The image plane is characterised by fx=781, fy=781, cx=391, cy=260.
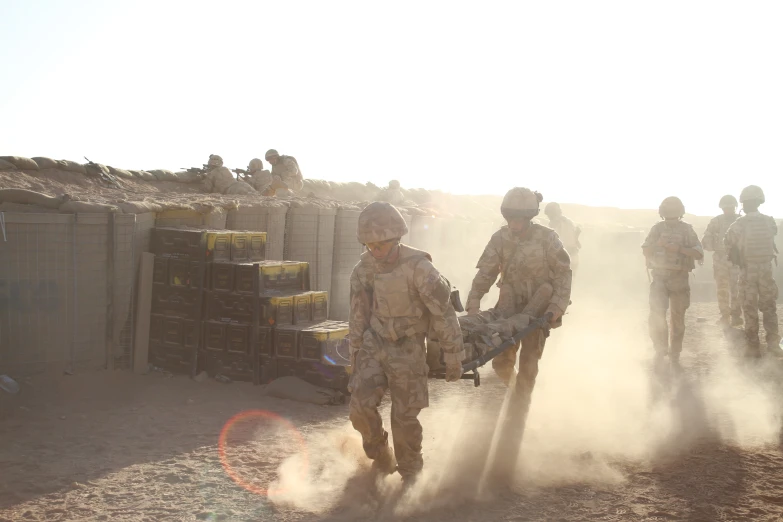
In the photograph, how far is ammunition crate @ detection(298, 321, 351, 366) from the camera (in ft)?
27.7

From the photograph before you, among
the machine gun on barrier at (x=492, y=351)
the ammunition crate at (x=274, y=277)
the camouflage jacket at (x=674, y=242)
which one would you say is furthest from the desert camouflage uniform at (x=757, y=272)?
the ammunition crate at (x=274, y=277)

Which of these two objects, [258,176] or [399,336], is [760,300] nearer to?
[399,336]

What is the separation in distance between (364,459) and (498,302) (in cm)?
246

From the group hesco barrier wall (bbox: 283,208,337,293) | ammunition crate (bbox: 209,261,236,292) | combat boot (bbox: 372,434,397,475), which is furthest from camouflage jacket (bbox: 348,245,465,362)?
hesco barrier wall (bbox: 283,208,337,293)

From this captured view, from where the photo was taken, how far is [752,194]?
11.8m

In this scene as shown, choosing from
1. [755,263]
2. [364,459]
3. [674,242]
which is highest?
[674,242]

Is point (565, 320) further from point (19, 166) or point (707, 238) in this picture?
point (19, 166)

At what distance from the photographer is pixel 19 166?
1407 cm

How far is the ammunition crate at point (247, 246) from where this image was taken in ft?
30.4

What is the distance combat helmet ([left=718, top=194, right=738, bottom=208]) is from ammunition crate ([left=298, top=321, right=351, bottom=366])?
351 inches

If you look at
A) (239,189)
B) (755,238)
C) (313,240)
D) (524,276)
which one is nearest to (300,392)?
(524,276)

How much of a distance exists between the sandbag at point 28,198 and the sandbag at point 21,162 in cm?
628

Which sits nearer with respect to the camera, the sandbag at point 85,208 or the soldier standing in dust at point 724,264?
the sandbag at point 85,208

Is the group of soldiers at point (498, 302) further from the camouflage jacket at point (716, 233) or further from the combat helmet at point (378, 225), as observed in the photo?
the camouflage jacket at point (716, 233)
